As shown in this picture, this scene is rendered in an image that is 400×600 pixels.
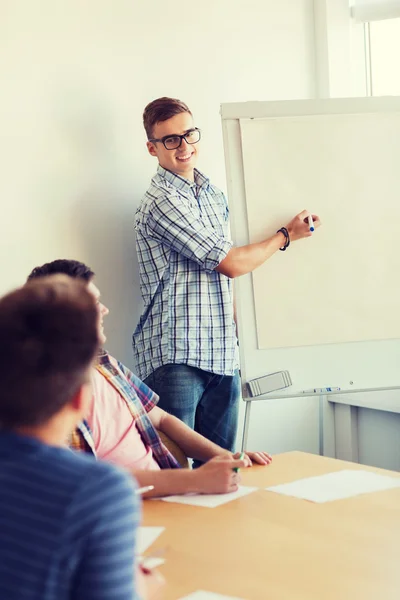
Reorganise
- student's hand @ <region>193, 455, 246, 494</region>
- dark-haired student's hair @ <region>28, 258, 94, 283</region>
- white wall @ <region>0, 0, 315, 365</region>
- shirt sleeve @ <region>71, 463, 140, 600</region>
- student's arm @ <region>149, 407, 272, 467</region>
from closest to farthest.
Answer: shirt sleeve @ <region>71, 463, 140, 600</region>, student's hand @ <region>193, 455, 246, 494</region>, dark-haired student's hair @ <region>28, 258, 94, 283</region>, student's arm @ <region>149, 407, 272, 467</region>, white wall @ <region>0, 0, 315, 365</region>

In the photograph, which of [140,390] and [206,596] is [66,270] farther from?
[206,596]

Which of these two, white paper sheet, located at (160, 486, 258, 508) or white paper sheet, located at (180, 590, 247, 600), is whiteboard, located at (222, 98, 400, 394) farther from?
white paper sheet, located at (180, 590, 247, 600)

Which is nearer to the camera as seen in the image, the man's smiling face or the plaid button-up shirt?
the plaid button-up shirt

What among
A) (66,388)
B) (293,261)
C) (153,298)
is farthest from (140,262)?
(66,388)

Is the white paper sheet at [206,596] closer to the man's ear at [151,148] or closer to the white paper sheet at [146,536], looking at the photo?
the white paper sheet at [146,536]

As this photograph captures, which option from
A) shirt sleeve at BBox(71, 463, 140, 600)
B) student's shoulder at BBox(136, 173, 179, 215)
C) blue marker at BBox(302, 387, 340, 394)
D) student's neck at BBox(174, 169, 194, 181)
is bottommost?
blue marker at BBox(302, 387, 340, 394)

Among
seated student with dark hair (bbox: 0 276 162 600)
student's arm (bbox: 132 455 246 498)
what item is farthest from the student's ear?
student's arm (bbox: 132 455 246 498)

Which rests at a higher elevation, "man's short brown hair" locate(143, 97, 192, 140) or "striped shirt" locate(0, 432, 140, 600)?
"man's short brown hair" locate(143, 97, 192, 140)

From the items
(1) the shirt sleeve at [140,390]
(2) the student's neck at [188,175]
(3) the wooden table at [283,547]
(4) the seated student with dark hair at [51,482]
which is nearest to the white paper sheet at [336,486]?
(3) the wooden table at [283,547]

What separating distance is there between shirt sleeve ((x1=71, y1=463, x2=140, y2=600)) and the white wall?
176 cm

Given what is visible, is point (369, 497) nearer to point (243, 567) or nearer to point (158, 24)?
point (243, 567)

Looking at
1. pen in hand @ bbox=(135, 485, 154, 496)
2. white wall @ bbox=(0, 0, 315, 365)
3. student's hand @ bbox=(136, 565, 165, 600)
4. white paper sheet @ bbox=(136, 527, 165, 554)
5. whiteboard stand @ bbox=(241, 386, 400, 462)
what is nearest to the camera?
student's hand @ bbox=(136, 565, 165, 600)

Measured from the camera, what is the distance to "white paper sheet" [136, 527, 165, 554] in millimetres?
1399

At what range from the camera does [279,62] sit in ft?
11.5
